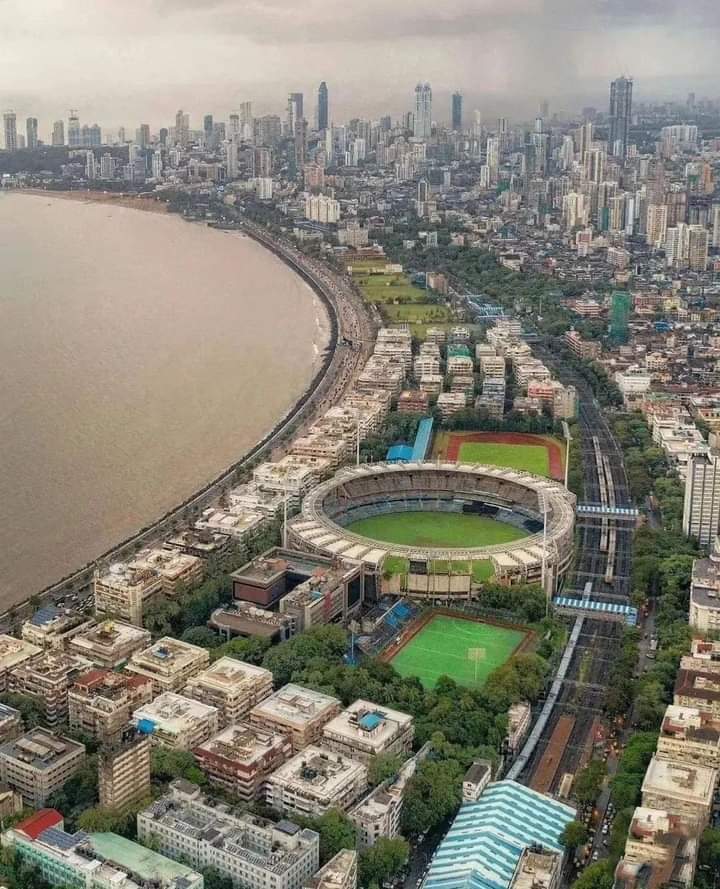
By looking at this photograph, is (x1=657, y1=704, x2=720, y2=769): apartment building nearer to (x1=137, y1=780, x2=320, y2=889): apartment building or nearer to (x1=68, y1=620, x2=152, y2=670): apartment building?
(x1=137, y1=780, x2=320, y2=889): apartment building

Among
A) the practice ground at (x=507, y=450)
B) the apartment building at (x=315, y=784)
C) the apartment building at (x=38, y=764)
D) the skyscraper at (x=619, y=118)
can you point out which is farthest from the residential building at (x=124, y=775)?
the skyscraper at (x=619, y=118)

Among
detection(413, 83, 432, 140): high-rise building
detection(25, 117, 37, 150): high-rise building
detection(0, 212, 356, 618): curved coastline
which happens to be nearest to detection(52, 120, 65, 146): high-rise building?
detection(25, 117, 37, 150): high-rise building

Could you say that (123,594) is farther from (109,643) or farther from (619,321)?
(619,321)

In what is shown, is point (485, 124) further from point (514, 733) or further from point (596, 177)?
point (514, 733)

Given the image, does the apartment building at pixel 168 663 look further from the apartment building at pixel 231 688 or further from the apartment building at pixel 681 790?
the apartment building at pixel 681 790

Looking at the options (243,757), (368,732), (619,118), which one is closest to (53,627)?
(243,757)

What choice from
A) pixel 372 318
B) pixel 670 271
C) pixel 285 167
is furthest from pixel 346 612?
pixel 285 167
